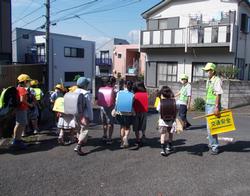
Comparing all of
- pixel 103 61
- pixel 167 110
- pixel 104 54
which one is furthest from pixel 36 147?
pixel 104 54

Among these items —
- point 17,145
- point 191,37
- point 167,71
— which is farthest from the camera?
point 167,71

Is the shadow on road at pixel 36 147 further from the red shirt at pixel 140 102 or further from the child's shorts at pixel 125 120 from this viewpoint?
the red shirt at pixel 140 102

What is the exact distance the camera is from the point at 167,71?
22.1m

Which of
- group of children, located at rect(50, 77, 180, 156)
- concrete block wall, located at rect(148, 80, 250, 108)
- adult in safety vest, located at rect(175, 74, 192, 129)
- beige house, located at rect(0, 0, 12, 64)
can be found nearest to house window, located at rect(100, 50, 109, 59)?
concrete block wall, located at rect(148, 80, 250, 108)

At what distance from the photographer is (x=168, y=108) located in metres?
5.93

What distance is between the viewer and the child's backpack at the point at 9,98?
6094mm

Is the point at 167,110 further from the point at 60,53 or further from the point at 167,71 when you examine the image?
the point at 60,53

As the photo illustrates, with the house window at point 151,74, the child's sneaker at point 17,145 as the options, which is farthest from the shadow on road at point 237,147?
the house window at point 151,74

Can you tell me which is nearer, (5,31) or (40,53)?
(5,31)

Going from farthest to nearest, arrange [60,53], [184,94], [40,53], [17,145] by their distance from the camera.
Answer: [40,53] → [60,53] → [184,94] → [17,145]

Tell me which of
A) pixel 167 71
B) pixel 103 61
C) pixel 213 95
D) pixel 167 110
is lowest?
pixel 167 110

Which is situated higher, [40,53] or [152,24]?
[152,24]

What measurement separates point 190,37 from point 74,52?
19.6 m

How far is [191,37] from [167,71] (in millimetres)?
3317
